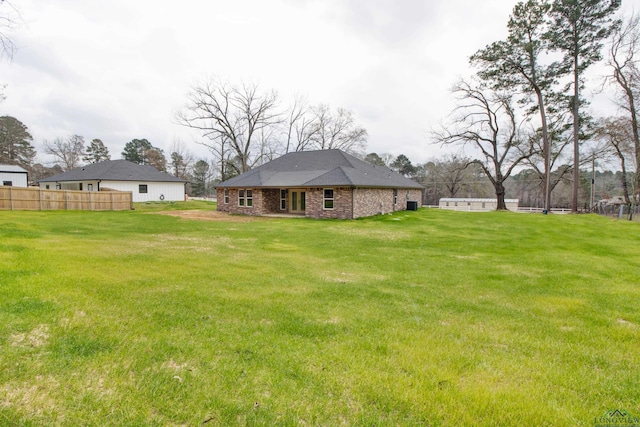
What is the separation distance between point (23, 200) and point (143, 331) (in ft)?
78.5

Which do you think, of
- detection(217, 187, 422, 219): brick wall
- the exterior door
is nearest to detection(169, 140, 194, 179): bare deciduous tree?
detection(217, 187, 422, 219): brick wall

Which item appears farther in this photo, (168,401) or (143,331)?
(143,331)

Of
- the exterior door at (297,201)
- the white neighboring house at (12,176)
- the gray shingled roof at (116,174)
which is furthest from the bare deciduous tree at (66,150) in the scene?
the exterior door at (297,201)

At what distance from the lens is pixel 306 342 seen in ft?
11.5

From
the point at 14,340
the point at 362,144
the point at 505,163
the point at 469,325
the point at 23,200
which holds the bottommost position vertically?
the point at 469,325

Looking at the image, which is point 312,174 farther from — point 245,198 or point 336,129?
point 336,129

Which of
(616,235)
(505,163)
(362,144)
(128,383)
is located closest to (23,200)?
(128,383)

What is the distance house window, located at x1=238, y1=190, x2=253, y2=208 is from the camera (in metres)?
23.4

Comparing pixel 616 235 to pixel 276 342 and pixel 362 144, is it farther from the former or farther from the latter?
pixel 362 144

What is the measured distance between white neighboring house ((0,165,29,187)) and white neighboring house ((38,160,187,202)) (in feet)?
6.65

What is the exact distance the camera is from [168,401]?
7.90 ft

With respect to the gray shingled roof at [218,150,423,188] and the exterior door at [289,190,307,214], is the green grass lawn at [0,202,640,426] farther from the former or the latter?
the exterior door at [289,190,307,214]

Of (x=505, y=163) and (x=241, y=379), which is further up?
(x=505, y=163)

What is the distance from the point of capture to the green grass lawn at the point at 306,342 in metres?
2.38
